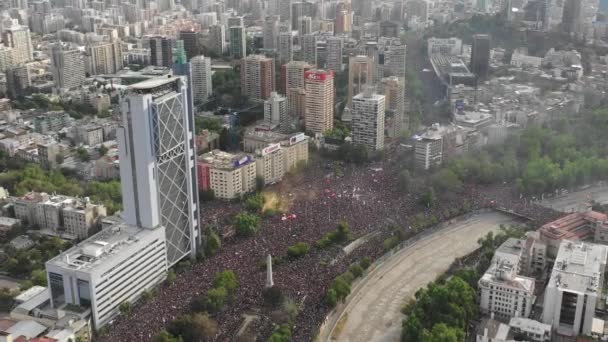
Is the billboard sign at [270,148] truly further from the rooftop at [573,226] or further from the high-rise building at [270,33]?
the high-rise building at [270,33]

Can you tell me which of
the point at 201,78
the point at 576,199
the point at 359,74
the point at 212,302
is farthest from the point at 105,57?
the point at 212,302

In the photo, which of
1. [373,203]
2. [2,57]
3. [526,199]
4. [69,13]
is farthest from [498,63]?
[69,13]

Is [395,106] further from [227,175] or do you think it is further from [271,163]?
[227,175]

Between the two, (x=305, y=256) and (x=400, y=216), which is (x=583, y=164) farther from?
(x=305, y=256)

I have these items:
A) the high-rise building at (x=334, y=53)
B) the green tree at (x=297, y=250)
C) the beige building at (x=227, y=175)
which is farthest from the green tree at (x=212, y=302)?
the high-rise building at (x=334, y=53)

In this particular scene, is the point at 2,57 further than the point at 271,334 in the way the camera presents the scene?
Yes

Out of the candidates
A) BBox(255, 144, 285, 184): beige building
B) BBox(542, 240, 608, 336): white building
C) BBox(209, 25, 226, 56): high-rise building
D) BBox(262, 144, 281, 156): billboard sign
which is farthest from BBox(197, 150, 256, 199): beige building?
BBox(209, 25, 226, 56): high-rise building

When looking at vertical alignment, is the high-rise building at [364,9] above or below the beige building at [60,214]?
above
